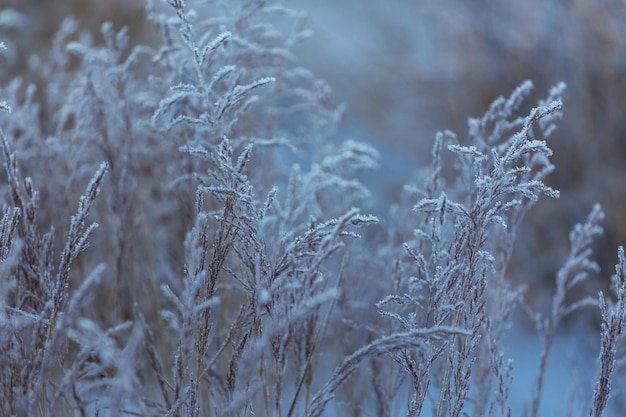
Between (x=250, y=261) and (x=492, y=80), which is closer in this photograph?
(x=250, y=261)

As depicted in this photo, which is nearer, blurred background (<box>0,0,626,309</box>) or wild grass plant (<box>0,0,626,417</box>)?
wild grass plant (<box>0,0,626,417</box>)

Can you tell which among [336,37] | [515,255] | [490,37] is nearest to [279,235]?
[515,255]

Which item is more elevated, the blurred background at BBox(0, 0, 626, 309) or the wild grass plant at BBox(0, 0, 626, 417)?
the blurred background at BBox(0, 0, 626, 309)

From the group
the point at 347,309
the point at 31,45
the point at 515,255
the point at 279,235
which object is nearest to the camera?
the point at 279,235

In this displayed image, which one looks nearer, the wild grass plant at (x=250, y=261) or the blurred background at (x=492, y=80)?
the wild grass plant at (x=250, y=261)

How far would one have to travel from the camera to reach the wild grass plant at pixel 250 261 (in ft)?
3.77

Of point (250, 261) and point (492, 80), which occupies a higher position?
point (492, 80)

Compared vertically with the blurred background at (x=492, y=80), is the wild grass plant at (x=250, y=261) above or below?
below

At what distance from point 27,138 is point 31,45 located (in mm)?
2460

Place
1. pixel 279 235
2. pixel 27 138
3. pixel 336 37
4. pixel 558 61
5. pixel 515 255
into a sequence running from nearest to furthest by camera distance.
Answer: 1. pixel 279 235
2. pixel 27 138
3. pixel 515 255
4. pixel 558 61
5. pixel 336 37

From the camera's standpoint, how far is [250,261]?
1.25 m

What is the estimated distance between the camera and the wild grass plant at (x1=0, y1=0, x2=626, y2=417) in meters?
1.15

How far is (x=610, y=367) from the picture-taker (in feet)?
4.18

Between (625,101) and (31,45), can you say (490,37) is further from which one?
(31,45)
